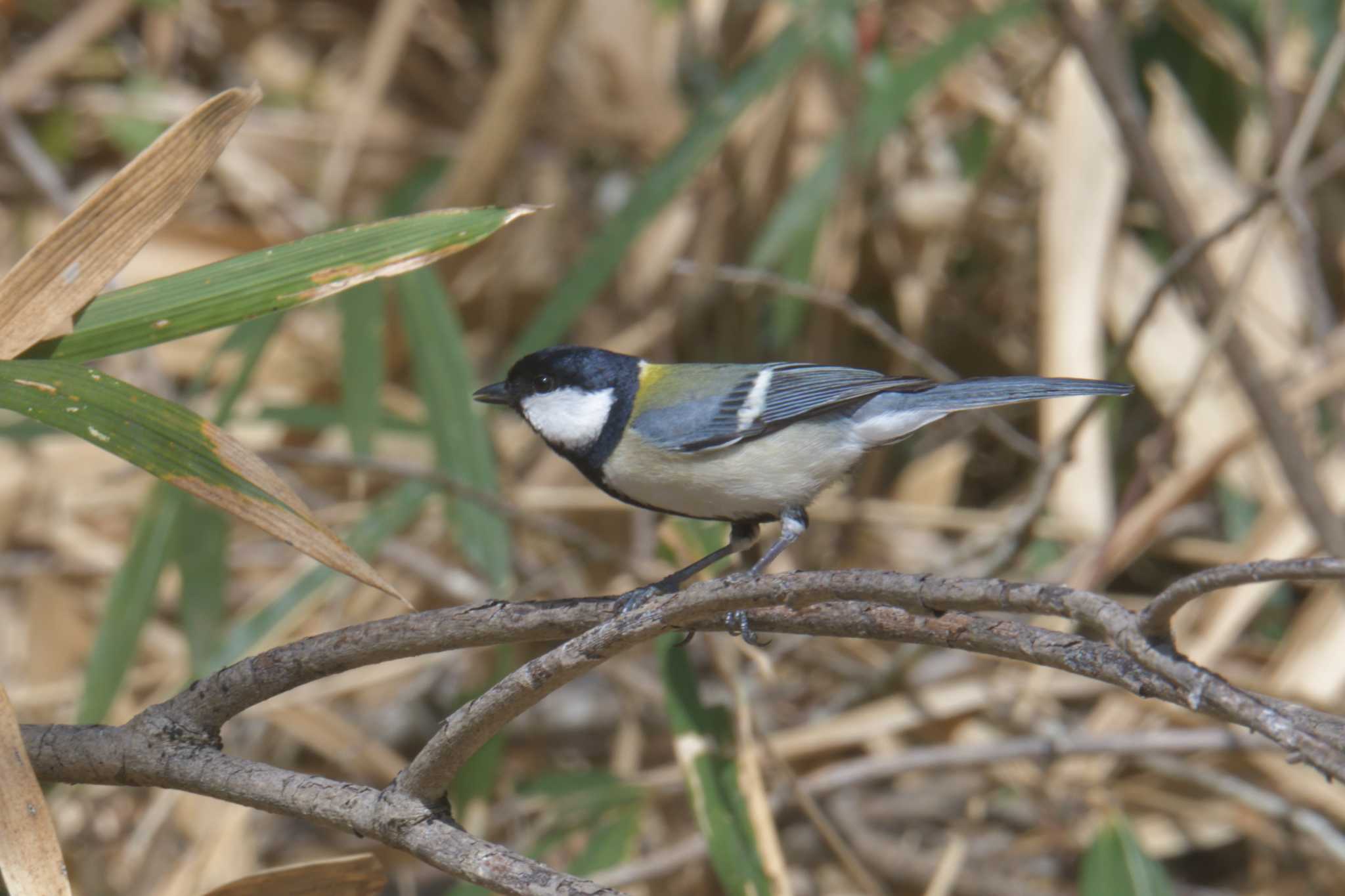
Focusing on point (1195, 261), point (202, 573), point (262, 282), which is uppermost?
point (1195, 261)

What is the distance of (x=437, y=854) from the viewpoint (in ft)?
4.22

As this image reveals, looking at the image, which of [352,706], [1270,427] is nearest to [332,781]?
[1270,427]

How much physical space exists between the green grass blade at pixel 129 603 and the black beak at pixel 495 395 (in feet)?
2.70

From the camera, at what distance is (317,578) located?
2.91 m

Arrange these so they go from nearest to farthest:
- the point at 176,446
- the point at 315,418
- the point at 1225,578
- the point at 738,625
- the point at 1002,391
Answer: the point at 1225,578 < the point at 176,446 < the point at 738,625 < the point at 1002,391 < the point at 315,418

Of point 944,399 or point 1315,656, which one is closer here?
point 944,399

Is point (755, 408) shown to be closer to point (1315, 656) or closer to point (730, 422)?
point (730, 422)

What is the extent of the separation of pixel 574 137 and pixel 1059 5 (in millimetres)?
2213

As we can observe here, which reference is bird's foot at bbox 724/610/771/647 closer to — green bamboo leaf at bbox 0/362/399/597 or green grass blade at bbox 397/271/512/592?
green bamboo leaf at bbox 0/362/399/597

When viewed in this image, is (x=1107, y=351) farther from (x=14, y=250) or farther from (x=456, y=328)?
(x=14, y=250)

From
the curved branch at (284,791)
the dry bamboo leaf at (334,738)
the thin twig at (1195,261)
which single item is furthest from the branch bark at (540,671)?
the thin twig at (1195,261)

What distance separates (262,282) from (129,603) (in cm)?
129

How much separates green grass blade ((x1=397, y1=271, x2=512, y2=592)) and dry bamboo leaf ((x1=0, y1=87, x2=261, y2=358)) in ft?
4.48

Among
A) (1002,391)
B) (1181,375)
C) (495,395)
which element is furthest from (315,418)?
(1181,375)
